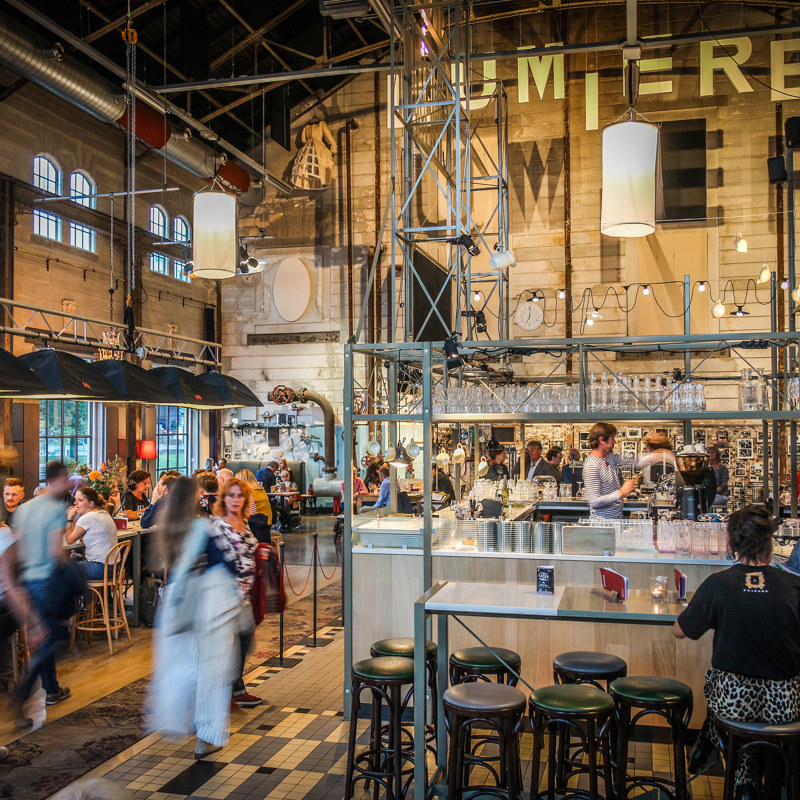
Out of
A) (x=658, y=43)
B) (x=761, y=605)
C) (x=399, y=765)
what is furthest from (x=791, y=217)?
(x=399, y=765)

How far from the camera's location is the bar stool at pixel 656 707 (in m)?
3.56

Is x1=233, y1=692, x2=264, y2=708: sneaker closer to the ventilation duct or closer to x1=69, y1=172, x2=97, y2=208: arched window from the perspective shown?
the ventilation duct

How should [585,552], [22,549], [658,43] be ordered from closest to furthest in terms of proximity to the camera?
[22,549] → [585,552] → [658,43]

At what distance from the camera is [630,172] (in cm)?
427

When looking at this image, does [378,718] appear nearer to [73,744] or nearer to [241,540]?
[241,540]

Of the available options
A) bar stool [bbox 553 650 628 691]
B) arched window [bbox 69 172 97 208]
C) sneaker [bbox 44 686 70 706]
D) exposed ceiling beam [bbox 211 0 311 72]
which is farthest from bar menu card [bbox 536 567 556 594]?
exposed ceiling beam [bbox 211 0 311 72]

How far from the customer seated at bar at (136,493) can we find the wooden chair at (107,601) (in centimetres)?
179

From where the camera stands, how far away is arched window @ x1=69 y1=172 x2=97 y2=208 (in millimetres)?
13875

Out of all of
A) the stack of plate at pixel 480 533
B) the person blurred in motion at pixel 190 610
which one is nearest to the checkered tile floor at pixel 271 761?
the person blurred in motion at pixel 190 610

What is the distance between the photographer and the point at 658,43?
9.19 meters

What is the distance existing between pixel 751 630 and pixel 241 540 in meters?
2.56

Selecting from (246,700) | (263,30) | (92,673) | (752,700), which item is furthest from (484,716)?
(263,30)

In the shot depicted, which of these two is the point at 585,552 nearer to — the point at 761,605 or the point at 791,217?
the point at 761,605

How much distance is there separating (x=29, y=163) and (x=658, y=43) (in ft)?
30.8
